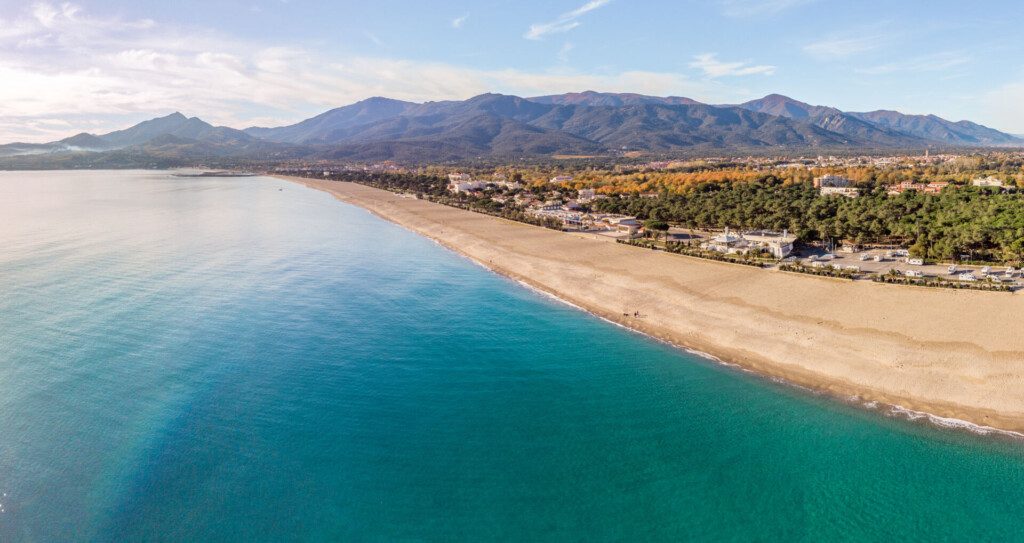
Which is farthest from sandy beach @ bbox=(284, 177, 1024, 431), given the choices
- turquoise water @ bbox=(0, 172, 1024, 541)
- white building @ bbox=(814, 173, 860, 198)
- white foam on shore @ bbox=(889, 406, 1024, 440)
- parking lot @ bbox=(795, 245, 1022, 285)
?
white building @ bbox=(814, 173, 860, 198)

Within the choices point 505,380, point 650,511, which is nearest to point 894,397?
point 650,511

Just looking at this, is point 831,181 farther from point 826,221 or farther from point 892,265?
point 892,265

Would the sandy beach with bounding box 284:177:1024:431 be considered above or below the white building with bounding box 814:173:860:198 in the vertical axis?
below

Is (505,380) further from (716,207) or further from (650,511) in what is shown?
(716,207)

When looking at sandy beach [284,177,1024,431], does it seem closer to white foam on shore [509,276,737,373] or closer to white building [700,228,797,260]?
white foam on shore [509,276,737,373]

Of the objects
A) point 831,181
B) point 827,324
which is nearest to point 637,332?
point 827,324
